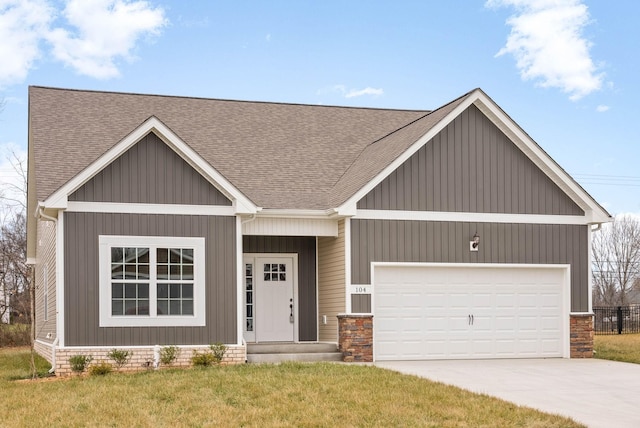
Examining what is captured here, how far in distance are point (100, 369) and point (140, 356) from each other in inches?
45.4

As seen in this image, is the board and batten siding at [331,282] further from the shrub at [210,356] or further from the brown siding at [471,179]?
the shrub at [210,356]

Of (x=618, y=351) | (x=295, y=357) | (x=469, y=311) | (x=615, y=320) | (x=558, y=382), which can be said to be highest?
(x=469, y=311)

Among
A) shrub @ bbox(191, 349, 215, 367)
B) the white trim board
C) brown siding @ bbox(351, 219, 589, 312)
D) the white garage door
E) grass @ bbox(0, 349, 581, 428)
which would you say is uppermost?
the white trim board

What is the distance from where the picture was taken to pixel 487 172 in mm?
20703

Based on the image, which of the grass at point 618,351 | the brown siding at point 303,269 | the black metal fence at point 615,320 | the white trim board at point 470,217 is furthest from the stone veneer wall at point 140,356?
the black metal fence at point 615,320

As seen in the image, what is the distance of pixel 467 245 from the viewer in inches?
801

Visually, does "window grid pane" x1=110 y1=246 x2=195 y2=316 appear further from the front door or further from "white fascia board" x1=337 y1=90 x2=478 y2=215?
"white fascia board" x1=337 y1=90 x2=478 y2=215

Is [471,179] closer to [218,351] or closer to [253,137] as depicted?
[253,137]

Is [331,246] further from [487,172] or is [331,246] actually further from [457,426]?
[457,426]

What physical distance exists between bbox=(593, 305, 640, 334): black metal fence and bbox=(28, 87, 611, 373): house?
57.1ft

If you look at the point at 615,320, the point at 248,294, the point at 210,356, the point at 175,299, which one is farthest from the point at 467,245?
the point at 615,320

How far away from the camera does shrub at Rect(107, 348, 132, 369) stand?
17300 millimetres

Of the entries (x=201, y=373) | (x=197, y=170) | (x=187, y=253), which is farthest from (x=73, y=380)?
(x=197, y=170)

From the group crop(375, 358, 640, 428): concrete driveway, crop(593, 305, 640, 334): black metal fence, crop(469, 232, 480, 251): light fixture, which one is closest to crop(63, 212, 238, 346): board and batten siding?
crop(375, 358, 640, 428): concrete driveway
